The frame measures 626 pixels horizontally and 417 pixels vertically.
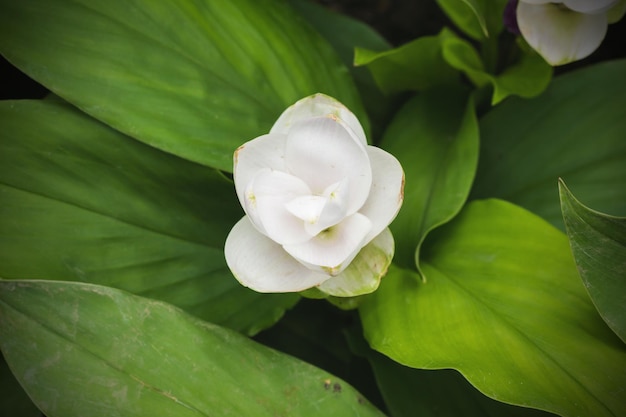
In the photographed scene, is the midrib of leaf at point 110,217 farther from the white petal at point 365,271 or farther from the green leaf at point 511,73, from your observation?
the green leaf at point 511,73

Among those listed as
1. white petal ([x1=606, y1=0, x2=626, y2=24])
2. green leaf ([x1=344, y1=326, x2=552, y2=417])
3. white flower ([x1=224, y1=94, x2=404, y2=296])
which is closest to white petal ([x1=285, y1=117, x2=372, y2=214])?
white flower ([x1=224, y1=94, x2=404, y2=296])

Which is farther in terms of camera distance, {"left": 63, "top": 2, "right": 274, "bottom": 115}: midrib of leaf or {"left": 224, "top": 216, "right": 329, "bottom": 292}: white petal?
{"left": 63, "top": 2, "right": 274, "bottom": 115}: midrib of leaf

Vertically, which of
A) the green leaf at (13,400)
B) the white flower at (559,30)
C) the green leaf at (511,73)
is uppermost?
the white flower at (559,30)

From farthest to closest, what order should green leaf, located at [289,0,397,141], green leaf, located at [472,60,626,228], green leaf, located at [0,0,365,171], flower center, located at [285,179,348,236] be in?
1. green leaf, located at [289,0,397,141]
2. green leaf, located at [472,60,626,228]
3. green leaf, located at [0,0,365,171]
4. flower center, located at [285,179,348,236]

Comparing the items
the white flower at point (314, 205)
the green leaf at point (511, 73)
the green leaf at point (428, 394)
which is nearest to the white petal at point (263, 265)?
the white flower at point (314, 205)

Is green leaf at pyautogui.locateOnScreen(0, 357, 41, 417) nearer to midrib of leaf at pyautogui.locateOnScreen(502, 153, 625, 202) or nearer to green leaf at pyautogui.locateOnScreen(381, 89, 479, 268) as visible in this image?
green leaf at pyautogui.locateOnScreen(381, 89, 479, 268)

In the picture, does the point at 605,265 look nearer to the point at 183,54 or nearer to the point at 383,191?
the point at 383,191

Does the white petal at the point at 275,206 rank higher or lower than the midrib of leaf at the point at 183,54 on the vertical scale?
lower
